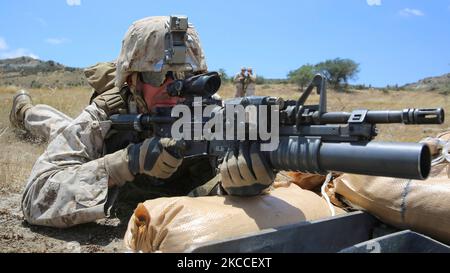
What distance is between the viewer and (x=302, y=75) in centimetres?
4400

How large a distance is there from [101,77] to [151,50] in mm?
882

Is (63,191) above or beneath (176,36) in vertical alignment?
beneath

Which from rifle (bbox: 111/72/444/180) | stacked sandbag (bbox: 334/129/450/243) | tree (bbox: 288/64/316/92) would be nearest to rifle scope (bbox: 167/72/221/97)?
rifle (bbox: 111/72/444/180)

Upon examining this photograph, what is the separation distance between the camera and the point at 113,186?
→ 3.51 metres

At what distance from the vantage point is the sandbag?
2486 millimetres

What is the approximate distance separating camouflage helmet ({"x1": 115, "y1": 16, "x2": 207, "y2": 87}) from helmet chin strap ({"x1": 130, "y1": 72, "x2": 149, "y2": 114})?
49 millimetres

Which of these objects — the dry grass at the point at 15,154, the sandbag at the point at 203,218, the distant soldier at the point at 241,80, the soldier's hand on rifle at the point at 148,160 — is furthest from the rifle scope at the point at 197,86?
the distant soldier at the point at 241,80

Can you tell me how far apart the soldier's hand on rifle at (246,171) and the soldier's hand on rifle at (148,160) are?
1.48ft

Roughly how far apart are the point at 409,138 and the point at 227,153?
31.2ft

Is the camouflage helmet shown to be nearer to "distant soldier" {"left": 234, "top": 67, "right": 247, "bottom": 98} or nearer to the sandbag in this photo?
the sandbag

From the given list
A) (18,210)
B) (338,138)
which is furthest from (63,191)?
(338,138)

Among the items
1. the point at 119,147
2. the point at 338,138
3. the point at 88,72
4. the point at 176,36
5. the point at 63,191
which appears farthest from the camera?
the point at 88,72

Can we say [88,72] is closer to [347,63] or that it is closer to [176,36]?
[176,36]

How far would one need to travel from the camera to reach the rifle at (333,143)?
2.03 metres
